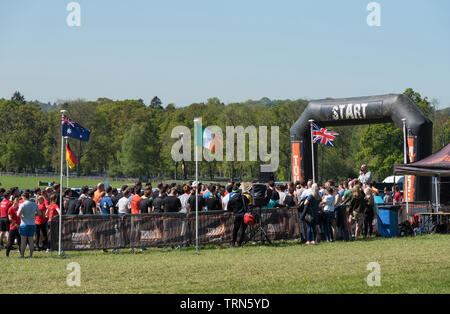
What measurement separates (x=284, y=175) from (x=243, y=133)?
6725 millimetres

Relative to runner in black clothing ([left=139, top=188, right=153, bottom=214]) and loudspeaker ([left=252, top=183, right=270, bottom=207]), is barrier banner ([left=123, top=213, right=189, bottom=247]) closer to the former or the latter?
runner in black clothing ([left=139, top=188, right=153, bottom=214])

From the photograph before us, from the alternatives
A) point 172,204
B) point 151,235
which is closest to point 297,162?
point 172,204

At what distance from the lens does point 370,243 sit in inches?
775

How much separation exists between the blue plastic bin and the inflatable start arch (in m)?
5.71

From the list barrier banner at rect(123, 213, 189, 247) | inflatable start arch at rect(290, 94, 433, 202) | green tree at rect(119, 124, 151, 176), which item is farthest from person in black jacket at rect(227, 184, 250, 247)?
green tree at rect(119, 124, 151, 176)

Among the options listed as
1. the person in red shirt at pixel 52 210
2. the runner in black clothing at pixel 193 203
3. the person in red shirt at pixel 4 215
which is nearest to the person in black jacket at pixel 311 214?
the runner in black clothing at pixel 193 203

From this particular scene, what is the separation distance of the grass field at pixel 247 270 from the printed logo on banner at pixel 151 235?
15.6 inches

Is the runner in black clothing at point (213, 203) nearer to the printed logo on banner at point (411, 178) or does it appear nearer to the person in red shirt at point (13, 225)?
the person in red shirt at point (13, 225)

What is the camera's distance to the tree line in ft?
246

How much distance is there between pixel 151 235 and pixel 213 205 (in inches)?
99.6

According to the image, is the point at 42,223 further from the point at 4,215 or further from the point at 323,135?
the point at 323,135

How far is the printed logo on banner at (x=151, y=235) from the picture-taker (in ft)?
62.0

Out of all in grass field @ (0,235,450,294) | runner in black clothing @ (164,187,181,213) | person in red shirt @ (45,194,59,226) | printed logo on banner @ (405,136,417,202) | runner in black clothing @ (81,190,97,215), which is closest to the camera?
grass field @ (0,235,450,294)

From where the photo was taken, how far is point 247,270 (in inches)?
547
